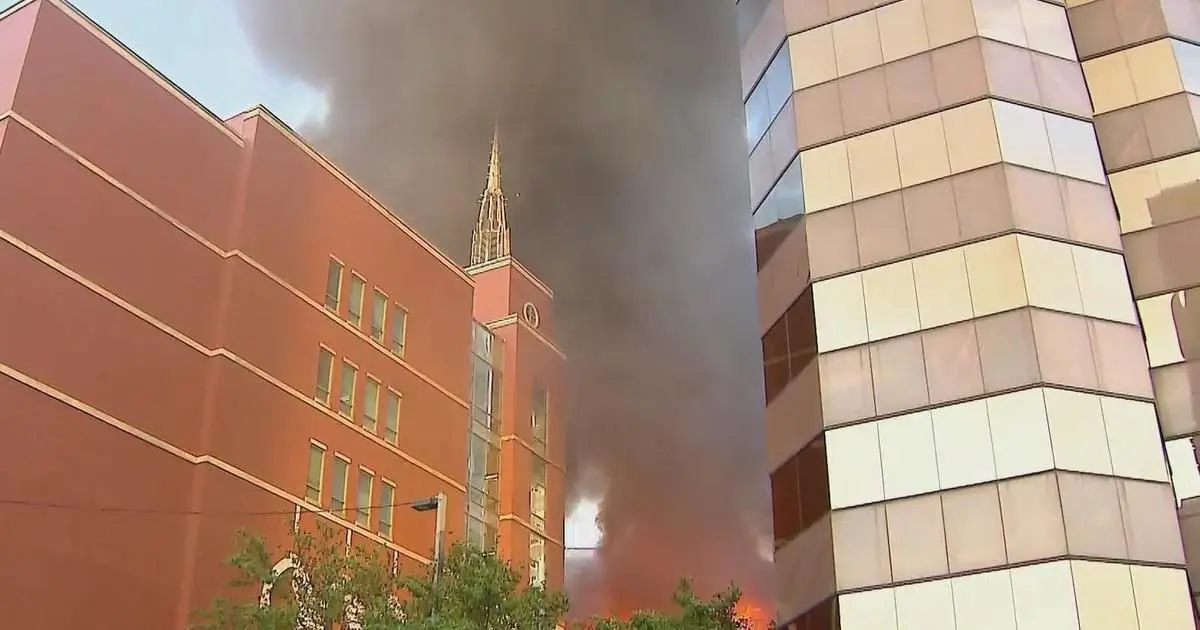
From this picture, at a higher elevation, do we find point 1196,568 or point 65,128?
point 65,128

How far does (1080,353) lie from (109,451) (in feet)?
99.8

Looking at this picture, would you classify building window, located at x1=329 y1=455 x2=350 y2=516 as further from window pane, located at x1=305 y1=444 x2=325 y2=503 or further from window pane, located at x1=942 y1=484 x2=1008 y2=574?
window pane, located at x1=942 y1=484 x2=1008 y2=574

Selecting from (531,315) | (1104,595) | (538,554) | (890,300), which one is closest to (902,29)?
(890,300)

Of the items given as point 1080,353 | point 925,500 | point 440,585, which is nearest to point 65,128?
point 440,585

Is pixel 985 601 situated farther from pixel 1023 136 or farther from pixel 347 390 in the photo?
pixel 347 390

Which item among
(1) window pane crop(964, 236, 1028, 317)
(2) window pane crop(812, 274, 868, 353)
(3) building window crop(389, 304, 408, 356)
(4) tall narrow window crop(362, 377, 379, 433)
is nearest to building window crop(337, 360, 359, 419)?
(4) tall narrow window crop(362, 377, 379, 433)

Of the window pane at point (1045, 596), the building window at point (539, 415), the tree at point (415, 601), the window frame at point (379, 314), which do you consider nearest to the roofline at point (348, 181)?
the window frame at point (379, 314)

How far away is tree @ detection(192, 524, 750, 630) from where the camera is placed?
1070 inches

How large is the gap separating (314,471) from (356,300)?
858 centimetres

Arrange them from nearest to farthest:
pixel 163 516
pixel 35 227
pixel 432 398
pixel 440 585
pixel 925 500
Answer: pixel 440 585 < pixel 925 500 < pixel 35 227 < pixel 163 516 < pixel 432 398

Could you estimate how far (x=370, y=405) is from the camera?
51.1 meters

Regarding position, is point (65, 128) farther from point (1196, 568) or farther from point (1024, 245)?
point (1196, 568)

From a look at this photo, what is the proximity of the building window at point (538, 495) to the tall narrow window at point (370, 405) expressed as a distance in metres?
15.8

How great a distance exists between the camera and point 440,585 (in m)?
28.0
